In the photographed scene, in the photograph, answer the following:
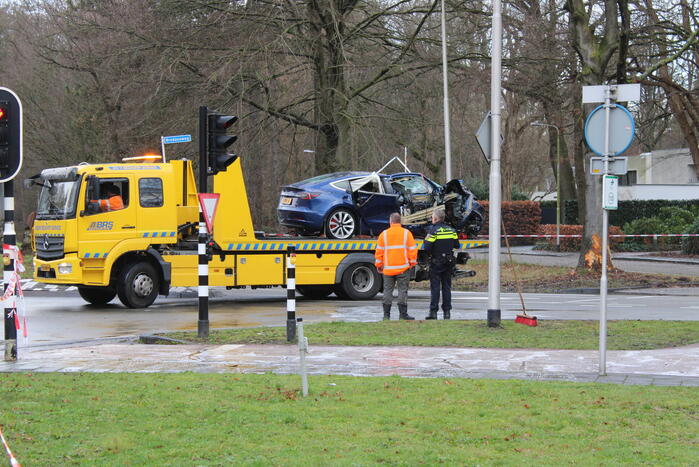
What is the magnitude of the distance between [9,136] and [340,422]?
17.5 feet

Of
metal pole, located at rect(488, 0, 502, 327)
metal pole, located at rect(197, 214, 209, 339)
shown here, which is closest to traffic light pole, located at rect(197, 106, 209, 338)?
metal pole, located at rect(197, 214, 209, 339)

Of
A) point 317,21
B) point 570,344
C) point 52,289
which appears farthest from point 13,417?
point 317,21

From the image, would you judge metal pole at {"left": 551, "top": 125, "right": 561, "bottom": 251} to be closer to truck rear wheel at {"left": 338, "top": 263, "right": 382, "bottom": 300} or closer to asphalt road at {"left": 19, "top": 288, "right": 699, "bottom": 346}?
asphalt road at {"left": 19, "top": 288, "right": 699, "bottom": 346}

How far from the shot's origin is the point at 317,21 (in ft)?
82.6

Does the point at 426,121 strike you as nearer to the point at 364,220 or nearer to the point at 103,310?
the point at 364,220

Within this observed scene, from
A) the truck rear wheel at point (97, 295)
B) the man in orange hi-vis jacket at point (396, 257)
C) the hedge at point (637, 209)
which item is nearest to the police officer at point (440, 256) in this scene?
the man in orange hi-vis jacket at point (396, 257)

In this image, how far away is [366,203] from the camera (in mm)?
19656

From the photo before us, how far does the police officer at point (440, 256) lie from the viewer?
49.9 feet

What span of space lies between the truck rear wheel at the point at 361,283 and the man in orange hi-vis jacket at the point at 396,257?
14.8 ft

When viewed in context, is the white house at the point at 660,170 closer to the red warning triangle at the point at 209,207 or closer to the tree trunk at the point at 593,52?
the tree trunk at the point at 593,52

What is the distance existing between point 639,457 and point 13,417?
15.5ft

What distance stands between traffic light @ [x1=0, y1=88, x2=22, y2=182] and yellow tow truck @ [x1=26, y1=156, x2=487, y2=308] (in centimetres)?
792

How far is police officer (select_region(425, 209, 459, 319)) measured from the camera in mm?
15211

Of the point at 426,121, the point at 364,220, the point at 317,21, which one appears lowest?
the point at 364,220
